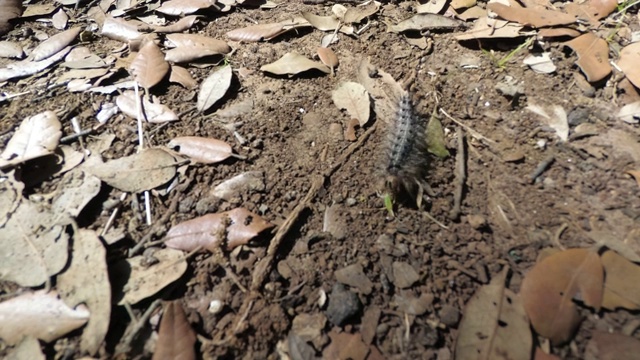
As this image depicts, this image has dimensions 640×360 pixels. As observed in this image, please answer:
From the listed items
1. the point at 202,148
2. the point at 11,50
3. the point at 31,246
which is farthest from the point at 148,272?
the point at 11,50

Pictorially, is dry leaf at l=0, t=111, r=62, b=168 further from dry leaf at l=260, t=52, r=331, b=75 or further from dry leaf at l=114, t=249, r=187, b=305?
dry leaf at l=260, t=52, r=331, b=75

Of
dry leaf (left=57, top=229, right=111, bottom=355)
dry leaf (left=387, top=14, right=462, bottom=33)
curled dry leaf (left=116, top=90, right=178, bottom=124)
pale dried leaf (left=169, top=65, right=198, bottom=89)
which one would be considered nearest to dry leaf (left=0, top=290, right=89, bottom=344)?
dry leaf (left=57, top=229, right=111, bottom=355)

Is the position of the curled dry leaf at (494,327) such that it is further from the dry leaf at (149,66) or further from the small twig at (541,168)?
the dry leaf at (149,66)

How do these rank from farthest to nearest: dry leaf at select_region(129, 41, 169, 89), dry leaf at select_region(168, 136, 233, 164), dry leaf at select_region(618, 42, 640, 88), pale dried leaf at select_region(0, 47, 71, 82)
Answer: pale dried leaf at select_region(0, 47, 71, 82) < dry leaf at select_region(129, 41, 169, 89) < dry leaf at select_region(618, 42, 640, 88) < dry leaf at select_region(168, 136, 233, 164)

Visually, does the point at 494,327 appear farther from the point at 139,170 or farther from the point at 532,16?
the point at 532,16

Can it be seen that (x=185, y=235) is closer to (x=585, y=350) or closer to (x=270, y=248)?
(x=270, y=248)
